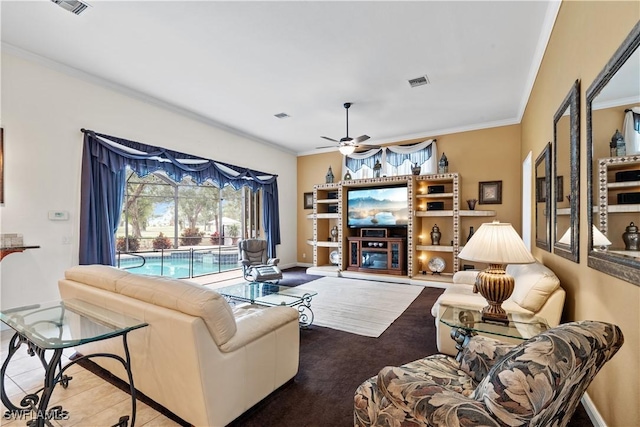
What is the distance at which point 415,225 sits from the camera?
610 centimetres

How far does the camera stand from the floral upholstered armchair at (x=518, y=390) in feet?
2.94

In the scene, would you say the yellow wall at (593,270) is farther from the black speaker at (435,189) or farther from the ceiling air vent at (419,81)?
the black speaker at (435,189)

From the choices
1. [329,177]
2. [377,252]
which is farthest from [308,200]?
[377,252]

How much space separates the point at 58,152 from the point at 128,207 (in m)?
1.49

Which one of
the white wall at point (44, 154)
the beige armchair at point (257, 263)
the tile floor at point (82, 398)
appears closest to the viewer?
the tile floor at point (82, 398)

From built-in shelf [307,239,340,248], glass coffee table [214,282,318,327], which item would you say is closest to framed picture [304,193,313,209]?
built-in shelf [307,239,340,248]

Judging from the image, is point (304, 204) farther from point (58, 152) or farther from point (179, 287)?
point (179, 287)

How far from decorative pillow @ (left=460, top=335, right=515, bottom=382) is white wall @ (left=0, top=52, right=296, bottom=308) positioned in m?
4.48

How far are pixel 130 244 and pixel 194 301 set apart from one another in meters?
4.19

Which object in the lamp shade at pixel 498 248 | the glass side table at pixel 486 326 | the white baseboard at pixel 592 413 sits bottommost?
the white baseboard at pixel 592 413

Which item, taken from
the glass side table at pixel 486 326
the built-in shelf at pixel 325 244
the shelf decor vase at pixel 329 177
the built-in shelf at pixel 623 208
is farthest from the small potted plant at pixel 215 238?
the built-in shelf at pixel 623 208

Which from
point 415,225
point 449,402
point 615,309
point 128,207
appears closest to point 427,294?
point 415,225

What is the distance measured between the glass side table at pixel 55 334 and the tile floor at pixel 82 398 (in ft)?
0.22

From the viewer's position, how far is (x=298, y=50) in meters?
3.31
